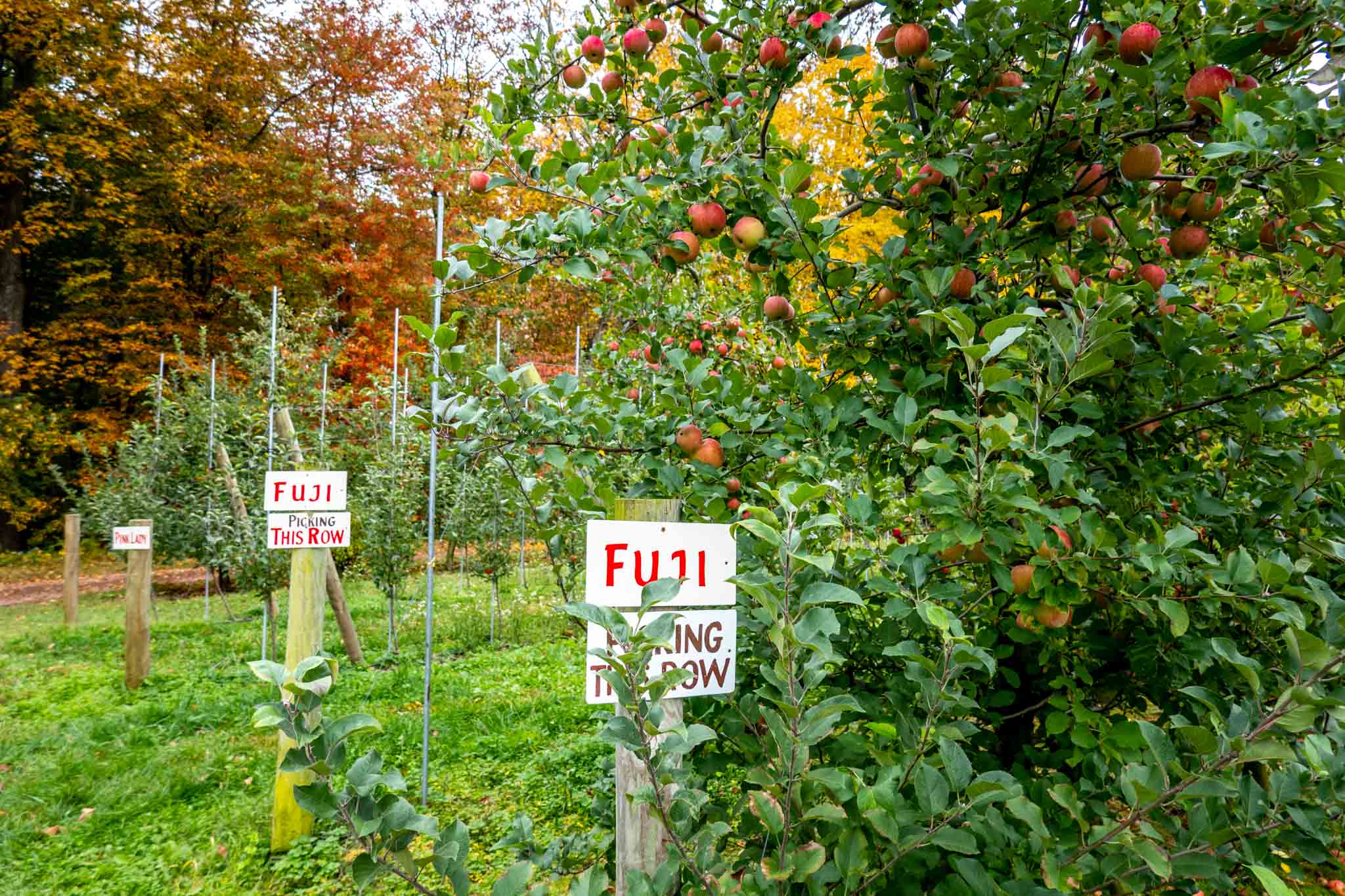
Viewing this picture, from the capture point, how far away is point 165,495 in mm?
8445

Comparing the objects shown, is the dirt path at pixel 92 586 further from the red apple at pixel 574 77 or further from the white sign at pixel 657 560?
the white sign at pixel 657 560

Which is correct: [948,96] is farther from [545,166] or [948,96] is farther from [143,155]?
[143,155]

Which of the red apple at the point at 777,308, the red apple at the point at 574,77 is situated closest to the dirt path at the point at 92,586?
the red apple at the point at 574,77

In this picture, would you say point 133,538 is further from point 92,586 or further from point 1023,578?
point 92,586

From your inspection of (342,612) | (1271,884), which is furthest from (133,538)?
(1271,884)

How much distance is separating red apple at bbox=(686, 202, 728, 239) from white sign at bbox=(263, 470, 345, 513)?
7.66 ft

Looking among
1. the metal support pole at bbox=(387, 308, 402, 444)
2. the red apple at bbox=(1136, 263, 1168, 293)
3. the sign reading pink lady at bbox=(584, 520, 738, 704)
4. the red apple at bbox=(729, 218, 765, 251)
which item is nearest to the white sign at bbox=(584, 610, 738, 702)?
the sign reading pink lady at bbox=(584, 520, 738, 704)

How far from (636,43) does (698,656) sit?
1.42 m

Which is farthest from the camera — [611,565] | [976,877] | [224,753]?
[224,753]

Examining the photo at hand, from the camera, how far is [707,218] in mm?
1461

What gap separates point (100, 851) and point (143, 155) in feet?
48.3

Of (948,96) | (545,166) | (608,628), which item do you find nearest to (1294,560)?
(948,96)

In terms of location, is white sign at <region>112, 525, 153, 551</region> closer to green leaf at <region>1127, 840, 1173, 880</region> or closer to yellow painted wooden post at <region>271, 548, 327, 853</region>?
yellow painted wooden post at <region>271, 548, 327, 853</region>

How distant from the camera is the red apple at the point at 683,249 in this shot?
58.1 inches
